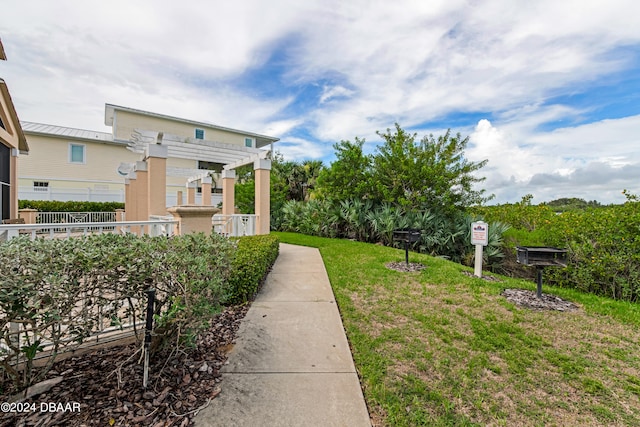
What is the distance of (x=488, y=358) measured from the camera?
2.89m

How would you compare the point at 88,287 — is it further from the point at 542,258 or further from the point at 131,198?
the point at 131,198

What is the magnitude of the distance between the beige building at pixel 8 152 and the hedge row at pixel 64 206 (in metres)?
7.45

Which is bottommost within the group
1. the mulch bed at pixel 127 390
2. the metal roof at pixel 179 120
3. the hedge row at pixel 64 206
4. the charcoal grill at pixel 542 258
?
the mulch bed at pixel 127 390

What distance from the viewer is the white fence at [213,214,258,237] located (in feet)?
29.7

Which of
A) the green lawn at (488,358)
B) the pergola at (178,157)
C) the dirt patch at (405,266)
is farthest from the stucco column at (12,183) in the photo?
the dirt patch at (405,266)

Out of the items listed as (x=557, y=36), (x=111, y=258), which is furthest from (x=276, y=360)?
(x=557, y=36)

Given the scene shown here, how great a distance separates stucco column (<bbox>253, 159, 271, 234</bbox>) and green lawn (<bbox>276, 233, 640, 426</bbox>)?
15.8 ft

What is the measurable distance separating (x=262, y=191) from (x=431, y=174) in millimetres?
5843

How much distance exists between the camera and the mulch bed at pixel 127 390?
1.94 m

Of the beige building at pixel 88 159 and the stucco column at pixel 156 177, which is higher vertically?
the beige building at pixel 88 159

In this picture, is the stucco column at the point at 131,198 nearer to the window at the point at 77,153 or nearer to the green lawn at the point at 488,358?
the green lawn at the point at 488,358

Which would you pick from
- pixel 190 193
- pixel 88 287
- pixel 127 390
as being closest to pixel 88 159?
pixel 190 193

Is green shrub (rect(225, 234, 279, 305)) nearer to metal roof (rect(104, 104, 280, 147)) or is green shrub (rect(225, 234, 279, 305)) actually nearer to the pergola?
the pergola

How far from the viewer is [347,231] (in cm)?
1171
